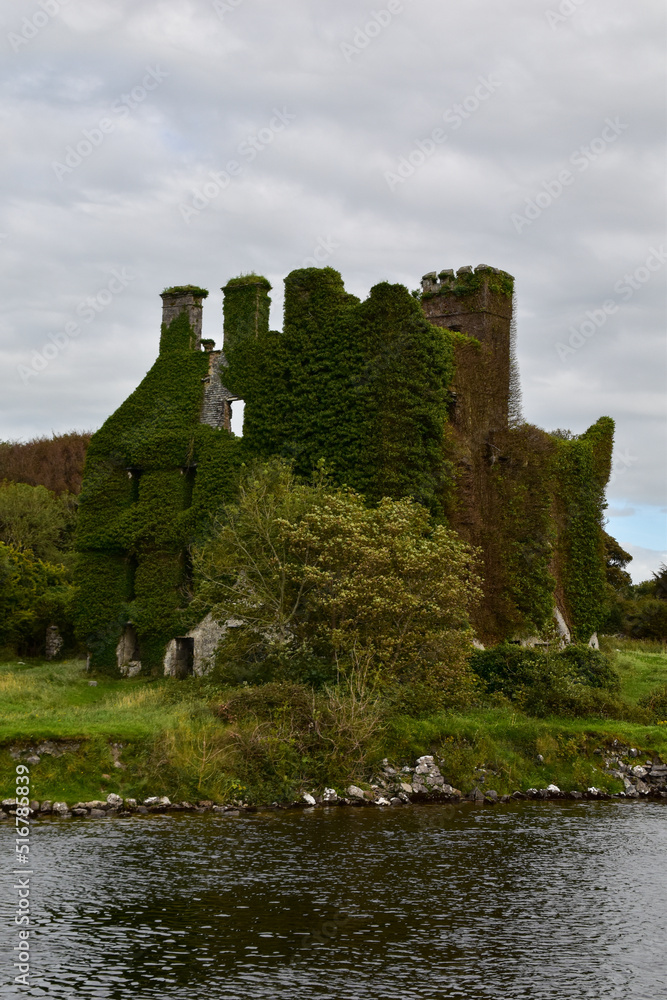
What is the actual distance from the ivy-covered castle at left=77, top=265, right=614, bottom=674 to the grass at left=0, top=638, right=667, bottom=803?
28.8 ft

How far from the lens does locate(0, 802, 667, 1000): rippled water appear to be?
12.7 meters

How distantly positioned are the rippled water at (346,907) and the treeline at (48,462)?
49918mm

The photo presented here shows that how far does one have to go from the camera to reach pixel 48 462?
237ft

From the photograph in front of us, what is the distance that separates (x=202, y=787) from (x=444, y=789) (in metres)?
5.62

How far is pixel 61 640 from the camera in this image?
4531 cm

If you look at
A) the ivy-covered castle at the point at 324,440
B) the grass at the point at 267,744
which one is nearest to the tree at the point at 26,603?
the ivy-covered castle at the point at 324,440

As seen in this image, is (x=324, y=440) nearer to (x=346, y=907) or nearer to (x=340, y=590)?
(x=340, y=590)

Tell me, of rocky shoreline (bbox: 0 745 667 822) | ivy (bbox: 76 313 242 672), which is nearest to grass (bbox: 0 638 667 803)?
rocky shoreline (bbox: 0 745 667 822)

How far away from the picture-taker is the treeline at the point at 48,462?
69.9 meters

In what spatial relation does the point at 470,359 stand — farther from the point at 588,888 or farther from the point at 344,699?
the point at 588,888

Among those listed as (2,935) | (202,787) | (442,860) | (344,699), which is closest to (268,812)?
(202,787)

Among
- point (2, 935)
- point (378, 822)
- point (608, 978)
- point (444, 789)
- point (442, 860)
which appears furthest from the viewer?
point (444, 789)

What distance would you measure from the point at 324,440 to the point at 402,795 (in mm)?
14939

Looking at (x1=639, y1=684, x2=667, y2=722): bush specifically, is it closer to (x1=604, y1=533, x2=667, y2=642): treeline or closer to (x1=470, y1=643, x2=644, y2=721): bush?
(x1=470, y1=643, x2=644, y2=721): bush
